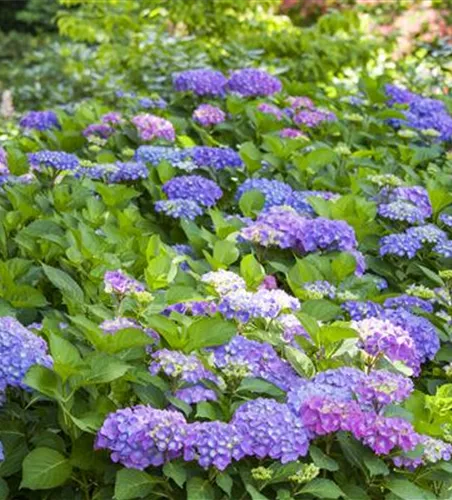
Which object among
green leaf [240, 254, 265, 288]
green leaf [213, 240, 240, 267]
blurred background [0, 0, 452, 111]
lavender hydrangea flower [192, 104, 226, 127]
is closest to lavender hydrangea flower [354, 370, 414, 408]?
green leaf [240, 254, 265, 288]

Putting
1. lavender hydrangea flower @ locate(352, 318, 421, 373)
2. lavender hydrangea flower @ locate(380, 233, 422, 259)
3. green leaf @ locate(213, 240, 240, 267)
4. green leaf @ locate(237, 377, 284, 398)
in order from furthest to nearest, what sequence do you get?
lavender hydrangea flower @ locate(380, 233, 422, 259) → green leaf @ locate(213, 240, 240, 267) → lavender hydrangea flower @ locate(352, 318, 421, 373) → green leaf @ locate(237, 377, 284, 398)

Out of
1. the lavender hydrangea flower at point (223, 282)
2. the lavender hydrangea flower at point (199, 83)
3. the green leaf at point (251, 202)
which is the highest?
the lavender hydrangea flower at point (223, 282)

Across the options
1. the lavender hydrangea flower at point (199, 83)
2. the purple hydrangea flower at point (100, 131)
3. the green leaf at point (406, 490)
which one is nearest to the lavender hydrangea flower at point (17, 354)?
the green leaf at point (406, 490)

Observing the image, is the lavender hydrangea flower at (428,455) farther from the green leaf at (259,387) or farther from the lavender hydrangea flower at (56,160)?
the lavender hydrangea flower at (56,160)

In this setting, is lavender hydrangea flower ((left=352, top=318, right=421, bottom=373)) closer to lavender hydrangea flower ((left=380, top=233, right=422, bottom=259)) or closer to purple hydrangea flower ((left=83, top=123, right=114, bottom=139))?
lavender hydrangea flower ((left=380, top=233, right=422, bottom=259))

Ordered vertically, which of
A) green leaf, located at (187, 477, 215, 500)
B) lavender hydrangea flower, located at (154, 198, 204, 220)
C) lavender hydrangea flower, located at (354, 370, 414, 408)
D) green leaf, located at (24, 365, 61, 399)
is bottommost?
lavender hydrangea flower, located at (154, 198, 204, 220)

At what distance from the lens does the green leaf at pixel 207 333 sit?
6.75ft

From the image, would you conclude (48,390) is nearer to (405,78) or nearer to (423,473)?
(423,473)

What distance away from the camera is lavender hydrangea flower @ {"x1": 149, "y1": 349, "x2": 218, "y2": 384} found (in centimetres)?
197

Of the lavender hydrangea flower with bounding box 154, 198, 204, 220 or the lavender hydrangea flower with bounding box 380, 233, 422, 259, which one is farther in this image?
the lavender hydrangea flower with bounding box 154, 198, 204, 220

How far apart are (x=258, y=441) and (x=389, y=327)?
51 centimetres

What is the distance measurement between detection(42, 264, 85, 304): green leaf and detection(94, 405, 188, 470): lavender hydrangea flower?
1.76 feet

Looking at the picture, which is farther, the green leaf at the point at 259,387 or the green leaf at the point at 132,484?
the green leaf at the point at 259,387

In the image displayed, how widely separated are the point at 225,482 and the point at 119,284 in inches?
22.2
